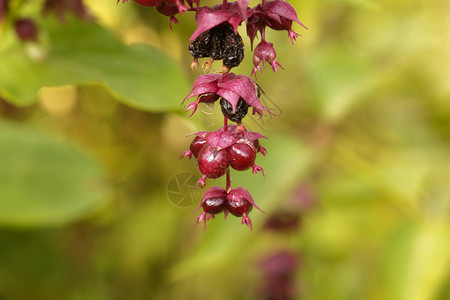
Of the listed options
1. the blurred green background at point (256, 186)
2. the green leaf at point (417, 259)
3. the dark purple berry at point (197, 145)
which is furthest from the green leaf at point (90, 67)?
the green leaf at point (417, 259)

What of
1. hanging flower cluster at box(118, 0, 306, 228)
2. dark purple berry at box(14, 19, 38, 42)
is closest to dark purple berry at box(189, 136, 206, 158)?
hanging flower cluster at box(118, 0, 306, 228)

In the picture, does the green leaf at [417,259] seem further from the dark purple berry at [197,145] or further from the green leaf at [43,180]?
the dark purple berry at [197,145]

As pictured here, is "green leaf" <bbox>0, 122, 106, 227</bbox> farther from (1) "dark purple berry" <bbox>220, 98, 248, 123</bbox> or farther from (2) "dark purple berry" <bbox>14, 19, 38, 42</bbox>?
(1) "dark purple berry" <bbox>220, 98, 248, 123</bbox>

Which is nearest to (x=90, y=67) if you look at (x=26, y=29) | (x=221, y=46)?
(x=26, y=29)

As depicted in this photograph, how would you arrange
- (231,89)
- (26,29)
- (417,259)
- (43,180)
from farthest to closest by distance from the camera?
(43,180) → (417,259) → (26,29) → (231,89)

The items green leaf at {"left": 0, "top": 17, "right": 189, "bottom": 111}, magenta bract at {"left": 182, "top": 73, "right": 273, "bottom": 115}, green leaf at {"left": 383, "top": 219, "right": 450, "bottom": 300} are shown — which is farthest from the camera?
green leaf at {"left": 383, "top": 219, "right": 450, "bottom": 300}

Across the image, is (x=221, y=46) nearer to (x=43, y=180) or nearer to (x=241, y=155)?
(x=241, y=155)
